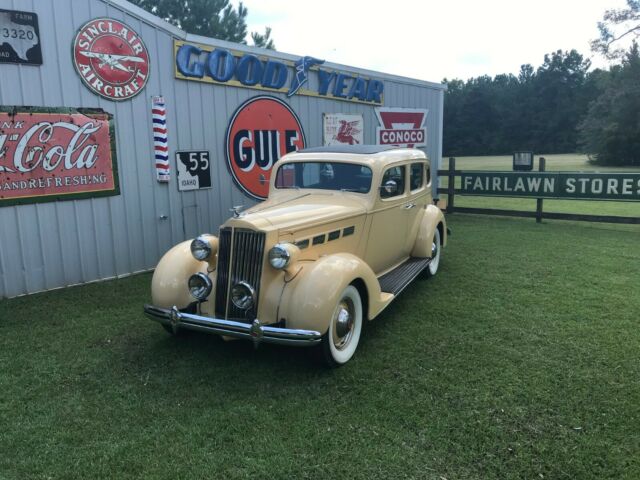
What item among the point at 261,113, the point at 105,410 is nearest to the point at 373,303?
the point at 105,410

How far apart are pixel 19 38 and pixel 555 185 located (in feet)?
32.7

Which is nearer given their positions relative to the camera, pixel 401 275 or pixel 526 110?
pixel 401 275

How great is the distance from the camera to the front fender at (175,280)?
4.12 meters

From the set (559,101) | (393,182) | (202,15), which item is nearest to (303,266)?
(393,182)

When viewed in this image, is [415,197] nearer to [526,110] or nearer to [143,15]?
[143,15]

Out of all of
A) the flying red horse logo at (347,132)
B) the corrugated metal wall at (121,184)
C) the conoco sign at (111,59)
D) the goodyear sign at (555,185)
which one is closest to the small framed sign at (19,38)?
the corrugated metal wall at (121,184)

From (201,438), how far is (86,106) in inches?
197

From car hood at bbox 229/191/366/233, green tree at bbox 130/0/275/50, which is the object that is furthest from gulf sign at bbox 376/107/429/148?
green tree at bbox 130/0/275/50

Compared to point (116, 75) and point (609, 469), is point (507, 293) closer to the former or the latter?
point (609, 469)

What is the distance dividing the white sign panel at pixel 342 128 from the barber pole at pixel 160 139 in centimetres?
370

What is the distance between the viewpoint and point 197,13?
26.8m

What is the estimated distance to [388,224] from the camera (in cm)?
540

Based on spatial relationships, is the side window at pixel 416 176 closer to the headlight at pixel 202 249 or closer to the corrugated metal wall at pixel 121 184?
the headlight at pixel 202 249

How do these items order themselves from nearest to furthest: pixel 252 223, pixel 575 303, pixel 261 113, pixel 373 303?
pixel 252 223 → pixel 373 303 → pixel 575 303 → pixel 261 113
